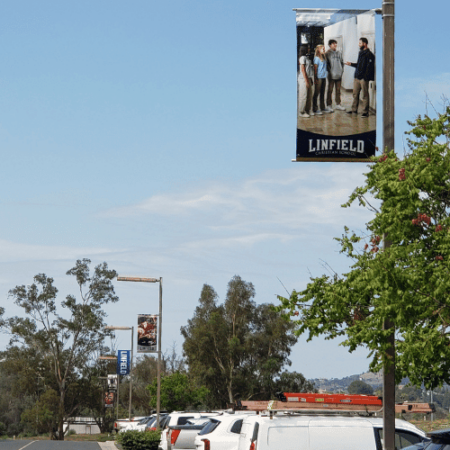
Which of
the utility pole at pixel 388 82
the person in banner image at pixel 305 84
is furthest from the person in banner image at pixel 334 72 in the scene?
the utility pole at pixel 388 82

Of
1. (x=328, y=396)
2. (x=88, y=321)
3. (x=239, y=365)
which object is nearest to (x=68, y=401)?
(x=88, y=321)

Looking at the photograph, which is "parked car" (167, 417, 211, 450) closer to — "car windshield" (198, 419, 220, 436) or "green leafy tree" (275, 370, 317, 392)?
"car windshield" (198, 419, 220, 436)

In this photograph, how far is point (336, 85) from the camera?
36.9 ft

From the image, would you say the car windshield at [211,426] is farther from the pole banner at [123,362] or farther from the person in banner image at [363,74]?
the pole banner at [123,362]

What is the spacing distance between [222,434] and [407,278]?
10.2 m

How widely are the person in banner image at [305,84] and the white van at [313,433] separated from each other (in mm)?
5179

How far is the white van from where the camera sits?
1266 centimetres

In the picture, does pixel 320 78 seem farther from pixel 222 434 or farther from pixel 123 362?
pixel 123 362

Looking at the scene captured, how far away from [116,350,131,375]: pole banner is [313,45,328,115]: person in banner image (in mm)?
43654

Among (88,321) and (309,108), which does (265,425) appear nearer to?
(309,108)

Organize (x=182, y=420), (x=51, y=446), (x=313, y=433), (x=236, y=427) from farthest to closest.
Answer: (x=51, y=446) → (x=182, y=420) → (x=236, y=427) → (x=313, y=433)

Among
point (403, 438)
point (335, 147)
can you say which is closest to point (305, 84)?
point (335, 147)

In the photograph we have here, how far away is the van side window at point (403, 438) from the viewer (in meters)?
13.0

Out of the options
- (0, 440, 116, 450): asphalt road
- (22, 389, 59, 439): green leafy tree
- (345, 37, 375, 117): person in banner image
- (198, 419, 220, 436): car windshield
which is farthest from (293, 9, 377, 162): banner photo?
(22, 389, 59, 439): green leafy tree
